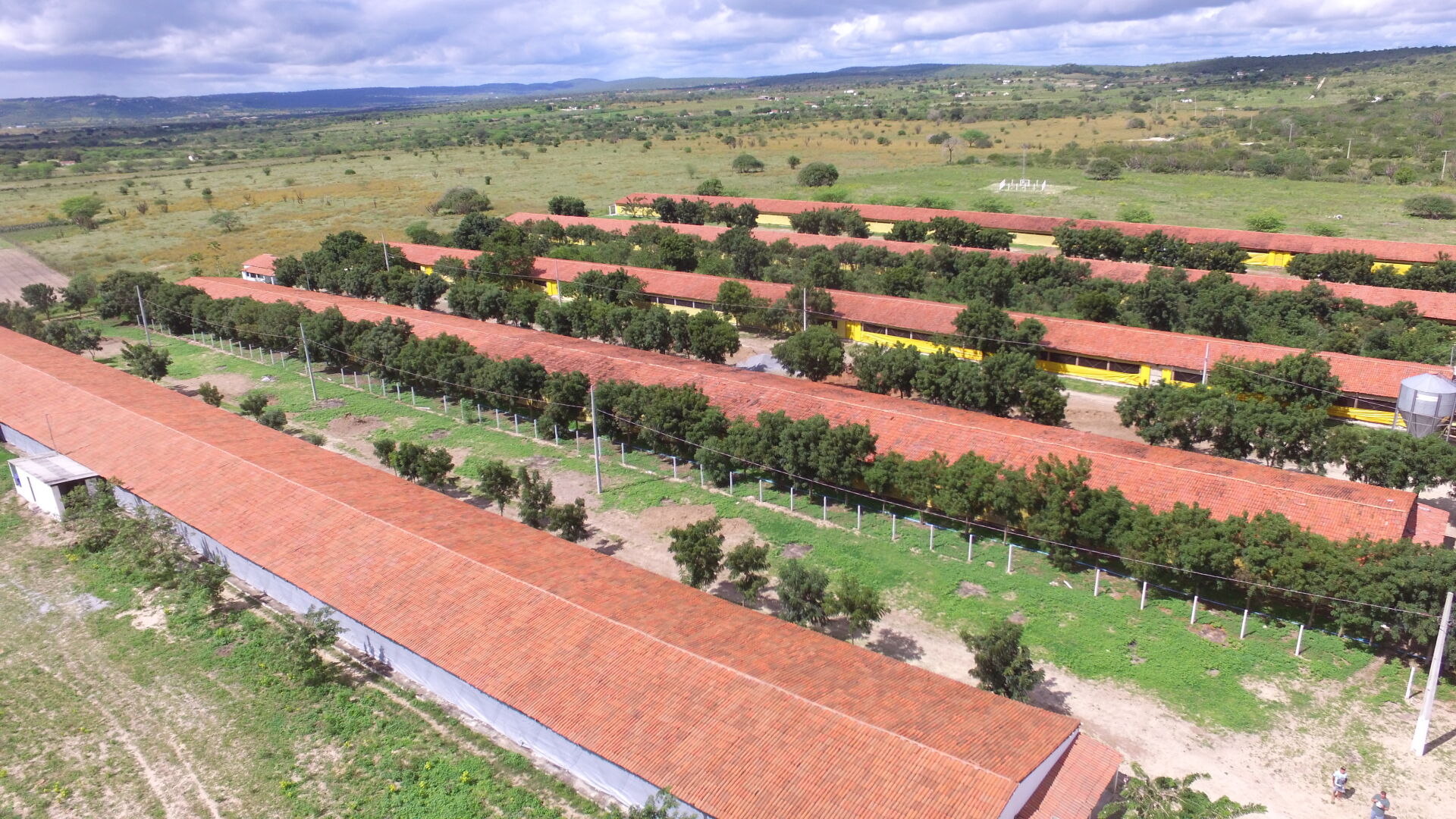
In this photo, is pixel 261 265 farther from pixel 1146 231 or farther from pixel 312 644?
pixel 1146 231

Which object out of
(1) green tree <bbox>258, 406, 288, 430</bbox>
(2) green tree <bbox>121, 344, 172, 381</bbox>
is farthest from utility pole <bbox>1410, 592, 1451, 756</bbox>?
(2) green tree <bbox>121, 344, 172, 381</bbox>

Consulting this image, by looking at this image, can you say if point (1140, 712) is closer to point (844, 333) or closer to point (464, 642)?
point (464, 642)

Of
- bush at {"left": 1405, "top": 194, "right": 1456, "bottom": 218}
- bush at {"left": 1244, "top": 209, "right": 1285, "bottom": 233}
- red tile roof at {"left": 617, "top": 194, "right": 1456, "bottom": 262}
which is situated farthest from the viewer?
bush at {"left": 1405, "top": 194, "right": 1456, "bottom": 218}

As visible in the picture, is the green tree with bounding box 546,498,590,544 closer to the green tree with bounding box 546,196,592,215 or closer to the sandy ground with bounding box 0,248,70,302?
the green tree with bounding box 546,196,592,215

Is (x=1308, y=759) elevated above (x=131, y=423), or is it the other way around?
(x=131, y=423)

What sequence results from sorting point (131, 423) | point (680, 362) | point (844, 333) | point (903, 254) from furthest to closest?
point (903, 254) < point (844, 333) < point (680, 362) < point (131, 423)

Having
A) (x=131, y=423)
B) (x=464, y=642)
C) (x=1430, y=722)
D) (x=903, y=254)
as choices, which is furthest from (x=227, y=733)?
(x=903, y=254)

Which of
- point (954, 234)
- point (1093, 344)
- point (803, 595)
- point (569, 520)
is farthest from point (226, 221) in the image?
point (803, 595)

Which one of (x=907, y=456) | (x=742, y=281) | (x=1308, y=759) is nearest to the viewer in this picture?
(x=1308, y=759)
